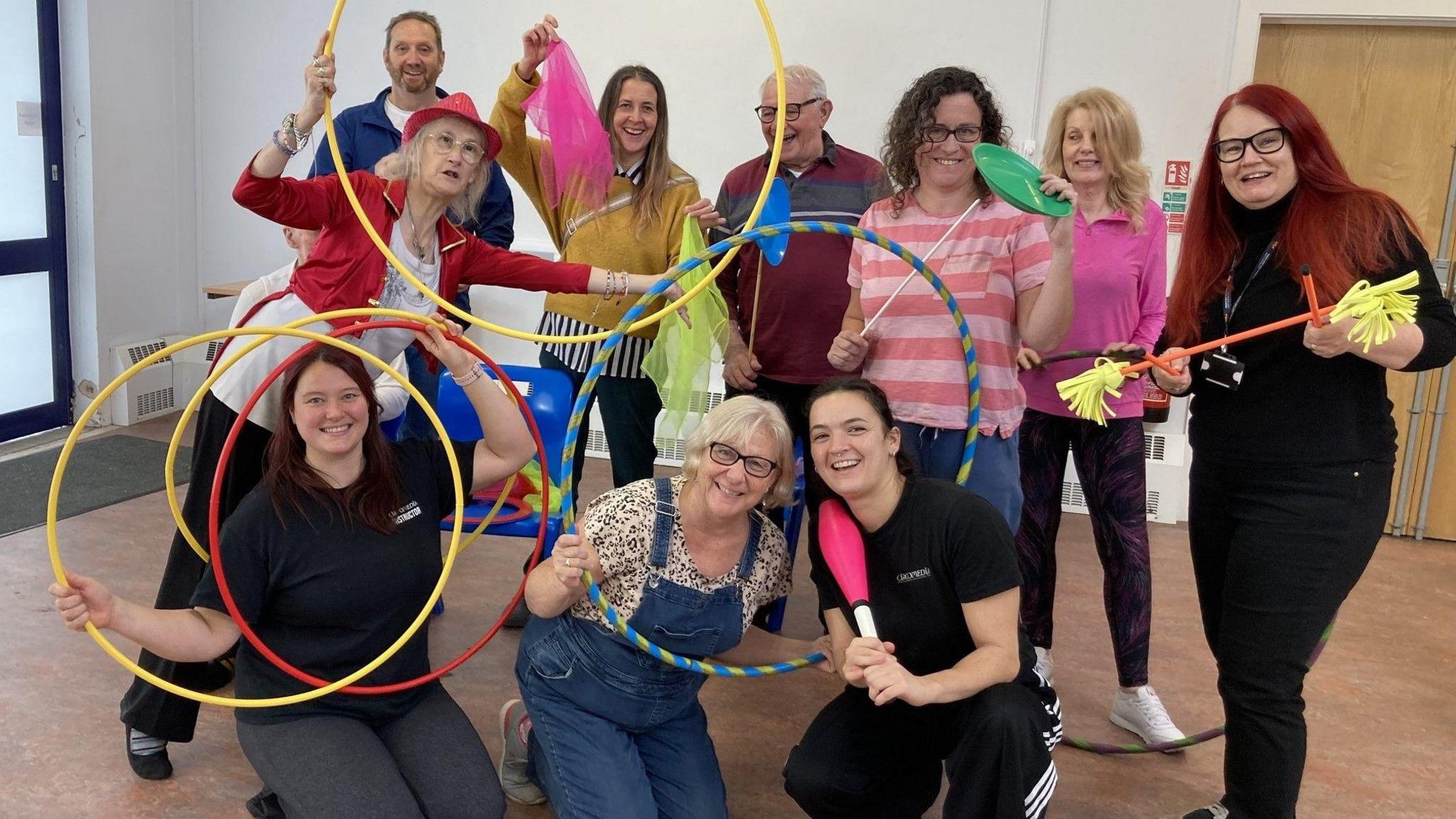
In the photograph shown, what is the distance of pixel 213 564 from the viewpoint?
8.09 ft

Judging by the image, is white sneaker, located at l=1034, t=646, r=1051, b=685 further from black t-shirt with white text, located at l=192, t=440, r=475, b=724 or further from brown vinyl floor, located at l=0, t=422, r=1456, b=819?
black t-shirt with white text, located at l=192, t=440, r=475, b=724

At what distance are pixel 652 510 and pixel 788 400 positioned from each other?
1.11 metres

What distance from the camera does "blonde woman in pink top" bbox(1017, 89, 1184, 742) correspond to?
11.4 feet

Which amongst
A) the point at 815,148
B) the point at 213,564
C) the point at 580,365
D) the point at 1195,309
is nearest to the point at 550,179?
the point at 580,365

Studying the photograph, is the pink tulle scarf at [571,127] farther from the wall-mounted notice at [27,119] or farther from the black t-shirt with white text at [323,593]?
the wall-mounted notice at [27,119]

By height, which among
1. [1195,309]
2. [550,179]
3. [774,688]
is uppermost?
[550,179]

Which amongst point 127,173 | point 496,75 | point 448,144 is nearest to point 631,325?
point 448,144

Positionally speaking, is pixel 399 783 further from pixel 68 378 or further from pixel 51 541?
pixel 68 378

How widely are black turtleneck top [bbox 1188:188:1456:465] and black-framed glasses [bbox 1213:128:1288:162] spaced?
127mm

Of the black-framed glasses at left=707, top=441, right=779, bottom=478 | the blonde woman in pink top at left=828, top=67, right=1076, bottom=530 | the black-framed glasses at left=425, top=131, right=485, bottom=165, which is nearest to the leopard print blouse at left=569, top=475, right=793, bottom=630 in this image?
the black-framed glasses at left=707, top=441, right=779, bottom=478

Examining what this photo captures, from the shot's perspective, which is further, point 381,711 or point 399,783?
point 381,711

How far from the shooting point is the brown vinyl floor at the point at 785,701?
3.13 meters

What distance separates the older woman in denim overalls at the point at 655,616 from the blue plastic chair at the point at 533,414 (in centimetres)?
99

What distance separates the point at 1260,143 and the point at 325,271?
2124mm
